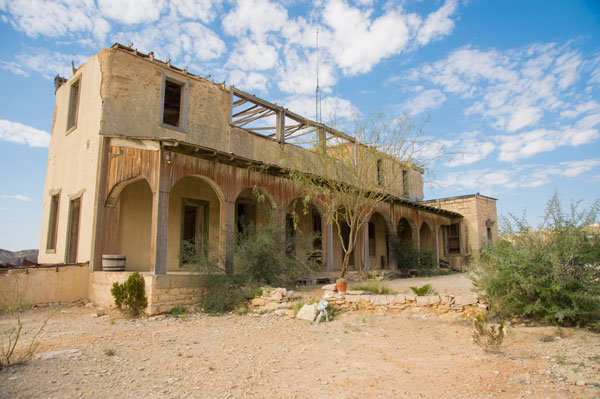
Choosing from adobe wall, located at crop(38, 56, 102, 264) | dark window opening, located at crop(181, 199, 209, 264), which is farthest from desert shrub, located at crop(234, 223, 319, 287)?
adobe wall, located at crop(38, 56, 102, 264)

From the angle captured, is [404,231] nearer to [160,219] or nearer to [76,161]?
[160,219]

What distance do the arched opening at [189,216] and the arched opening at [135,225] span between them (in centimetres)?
64

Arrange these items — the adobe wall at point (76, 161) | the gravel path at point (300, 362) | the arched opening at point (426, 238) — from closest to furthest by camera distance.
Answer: the gravel path at point (300, 362), the adobe wall at point (76, 161), the arched opening at point (426, 238)

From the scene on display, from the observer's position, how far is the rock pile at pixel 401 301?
759 cm

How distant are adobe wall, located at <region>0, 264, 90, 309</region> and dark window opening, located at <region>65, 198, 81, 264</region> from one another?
61.5 inches

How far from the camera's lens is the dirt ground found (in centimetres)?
395

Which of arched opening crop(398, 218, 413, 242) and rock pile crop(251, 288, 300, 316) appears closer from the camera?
rock pile crop(251, 288, 300, 316)

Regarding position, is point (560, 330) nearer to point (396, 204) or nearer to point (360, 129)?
point (360, 129)

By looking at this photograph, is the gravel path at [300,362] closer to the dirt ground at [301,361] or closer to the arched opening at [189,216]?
the dirt ground at [301,361]

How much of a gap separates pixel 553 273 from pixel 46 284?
34.2 ft

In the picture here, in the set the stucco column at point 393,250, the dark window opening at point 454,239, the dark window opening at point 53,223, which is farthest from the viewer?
the dark window opening at point 454,239

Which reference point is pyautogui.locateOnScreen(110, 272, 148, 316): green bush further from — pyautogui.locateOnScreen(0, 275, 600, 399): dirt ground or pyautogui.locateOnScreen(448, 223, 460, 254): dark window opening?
pyautogui.locateOnScreen(448, 223, 460, 254): dark window opening

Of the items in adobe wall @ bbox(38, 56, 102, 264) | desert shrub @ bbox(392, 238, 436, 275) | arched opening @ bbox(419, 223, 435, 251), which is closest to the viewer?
adobe wall @ bbox(38, 56, 102, 264)

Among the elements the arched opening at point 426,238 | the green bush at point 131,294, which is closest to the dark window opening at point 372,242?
the arched opening at point 426,238
